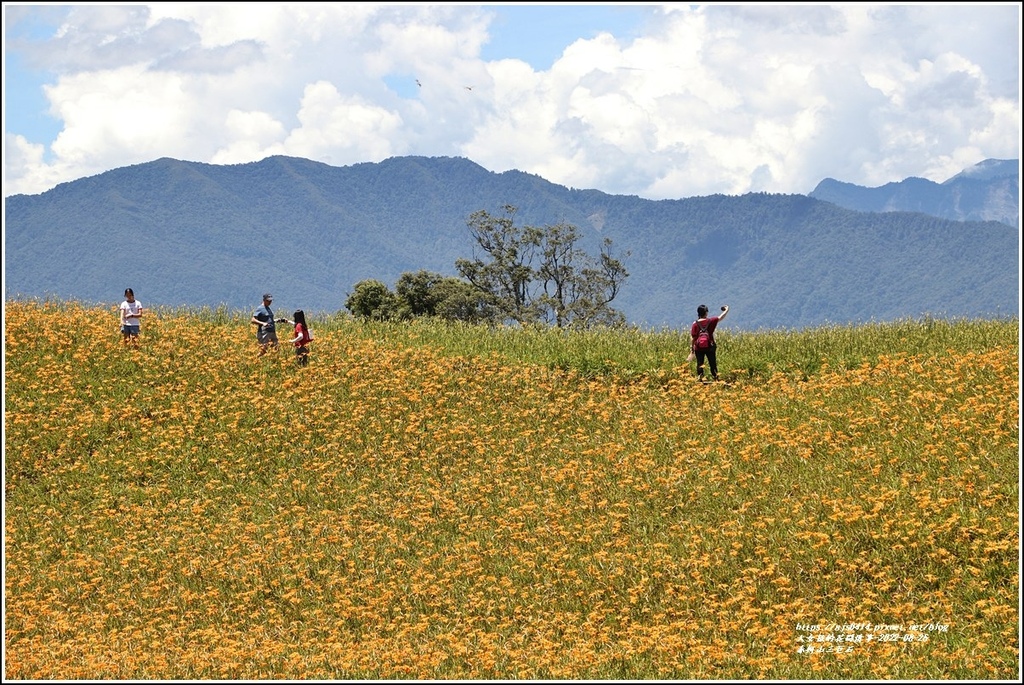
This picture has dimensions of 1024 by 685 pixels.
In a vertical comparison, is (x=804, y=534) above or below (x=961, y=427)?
below

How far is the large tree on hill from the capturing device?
102938 millimetres

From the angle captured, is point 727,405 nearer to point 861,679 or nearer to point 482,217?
point 861,679

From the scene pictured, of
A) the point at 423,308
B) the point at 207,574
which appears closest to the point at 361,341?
the point at 207,574

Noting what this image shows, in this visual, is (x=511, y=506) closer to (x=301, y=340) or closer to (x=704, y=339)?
(x=704, y=339)

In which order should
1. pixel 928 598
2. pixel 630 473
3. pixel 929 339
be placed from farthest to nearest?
pixel 929 339
pixel 630 473
pixel 928 598

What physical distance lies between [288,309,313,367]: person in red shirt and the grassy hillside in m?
0.36

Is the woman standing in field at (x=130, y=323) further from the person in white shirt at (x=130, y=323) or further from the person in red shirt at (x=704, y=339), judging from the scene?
the person in red shirt at (x=704, y=339)

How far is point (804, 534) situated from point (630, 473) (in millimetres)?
4864

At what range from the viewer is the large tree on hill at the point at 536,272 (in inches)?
4053

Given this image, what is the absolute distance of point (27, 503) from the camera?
827 inches

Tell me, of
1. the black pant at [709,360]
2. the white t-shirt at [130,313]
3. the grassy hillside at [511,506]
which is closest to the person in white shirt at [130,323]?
the white t-shirt at [130,313]

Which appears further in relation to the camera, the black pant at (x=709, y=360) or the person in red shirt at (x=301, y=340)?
the person in red shirt at (x=301, y=340)

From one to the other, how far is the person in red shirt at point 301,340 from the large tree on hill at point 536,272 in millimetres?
68222

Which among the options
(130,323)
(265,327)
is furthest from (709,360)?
(130,323)
